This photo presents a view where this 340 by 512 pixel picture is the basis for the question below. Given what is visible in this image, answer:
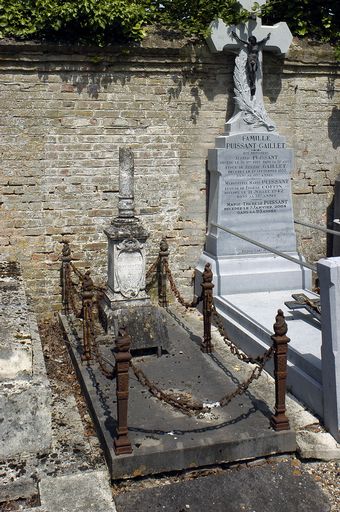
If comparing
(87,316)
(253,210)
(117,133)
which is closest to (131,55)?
(117,133)

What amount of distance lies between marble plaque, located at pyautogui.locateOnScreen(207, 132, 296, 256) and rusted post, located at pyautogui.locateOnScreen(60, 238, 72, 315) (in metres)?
2.25

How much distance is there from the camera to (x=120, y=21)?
7539 mm

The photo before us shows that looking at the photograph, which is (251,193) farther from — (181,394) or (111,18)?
(181,394)

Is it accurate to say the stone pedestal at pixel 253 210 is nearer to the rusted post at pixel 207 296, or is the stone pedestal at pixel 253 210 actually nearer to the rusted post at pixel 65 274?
the rusted post at pixel 207 296

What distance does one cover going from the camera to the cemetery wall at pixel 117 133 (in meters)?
7.58

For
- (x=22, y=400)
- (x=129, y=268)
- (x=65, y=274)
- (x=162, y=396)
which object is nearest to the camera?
(x=22, y=400)

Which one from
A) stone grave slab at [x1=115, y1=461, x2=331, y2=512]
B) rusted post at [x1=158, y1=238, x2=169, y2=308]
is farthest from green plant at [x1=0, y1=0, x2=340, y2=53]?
stone grave slab at [x1=115, y1=461, x2=331, y2=512]

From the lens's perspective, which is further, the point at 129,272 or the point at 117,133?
the point at 117,133

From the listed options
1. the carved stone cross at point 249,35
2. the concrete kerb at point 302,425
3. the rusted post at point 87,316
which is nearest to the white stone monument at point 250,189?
the carved stone cross at point 249,35

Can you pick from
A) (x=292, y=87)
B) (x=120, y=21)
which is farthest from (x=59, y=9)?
(x=292, y=87)

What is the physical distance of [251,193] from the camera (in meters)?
8.12

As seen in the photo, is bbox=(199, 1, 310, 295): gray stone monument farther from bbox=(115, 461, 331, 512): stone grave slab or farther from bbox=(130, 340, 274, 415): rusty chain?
bbox=(115, 461, 331, 512): stone grave slab

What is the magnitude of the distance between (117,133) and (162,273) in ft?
7.63

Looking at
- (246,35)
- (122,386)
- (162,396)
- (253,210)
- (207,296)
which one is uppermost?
(246,35)
